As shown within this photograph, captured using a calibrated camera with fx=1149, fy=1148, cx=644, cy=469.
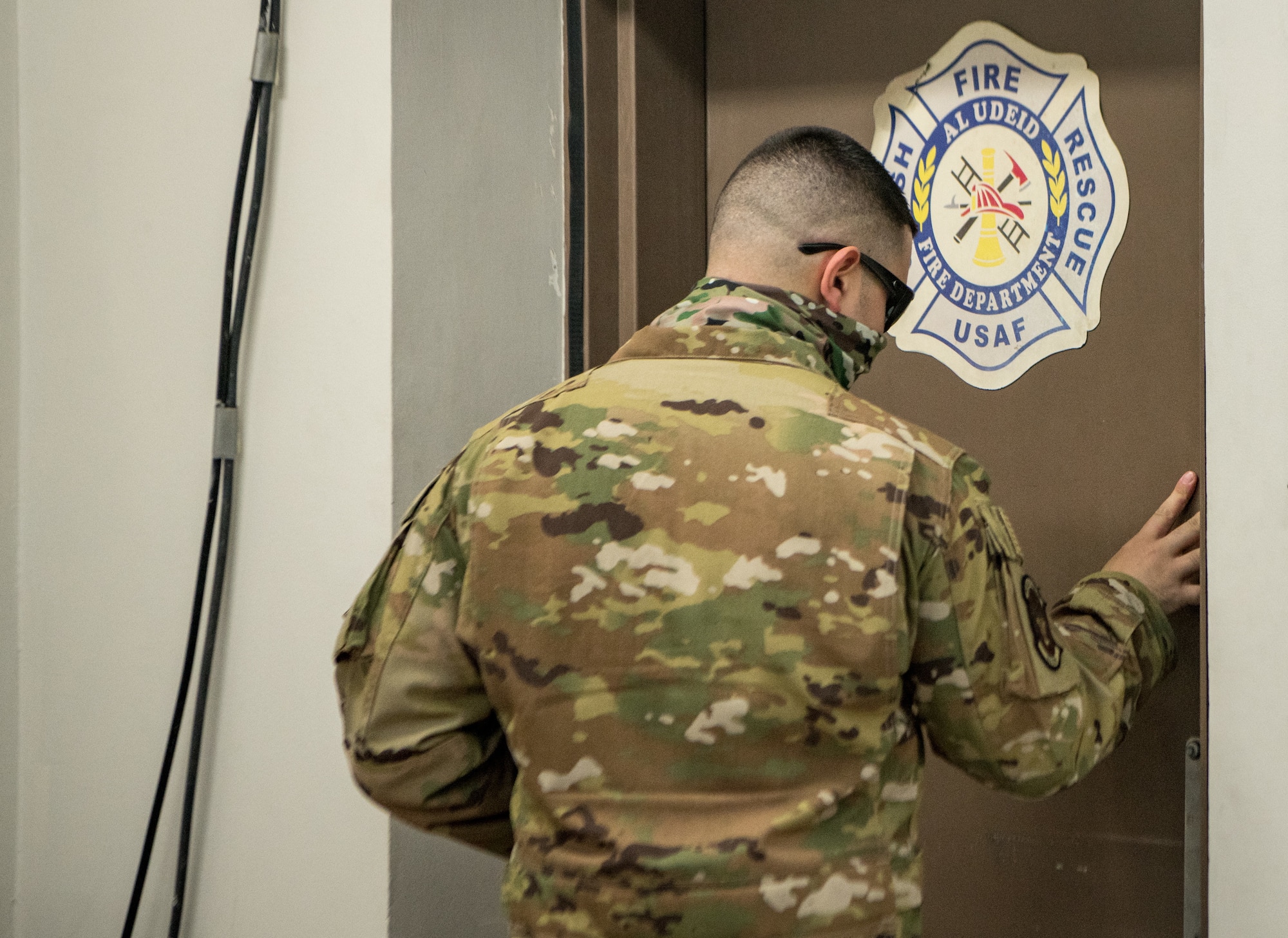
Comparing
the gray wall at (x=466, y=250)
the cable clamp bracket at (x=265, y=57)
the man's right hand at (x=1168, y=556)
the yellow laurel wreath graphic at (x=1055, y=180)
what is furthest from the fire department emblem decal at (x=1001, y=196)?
the cable clamp bracket at (x=265, y=57)

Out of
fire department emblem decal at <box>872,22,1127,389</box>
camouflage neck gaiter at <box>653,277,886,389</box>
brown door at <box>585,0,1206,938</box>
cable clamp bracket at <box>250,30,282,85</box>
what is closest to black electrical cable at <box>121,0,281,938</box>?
cable clamp bracket at <box>250,30,282,85</box>

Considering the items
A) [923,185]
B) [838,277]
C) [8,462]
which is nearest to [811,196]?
[838,277]

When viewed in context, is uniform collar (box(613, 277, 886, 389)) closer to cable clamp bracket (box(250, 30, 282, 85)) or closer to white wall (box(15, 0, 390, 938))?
white wall (box(15, 0, 390, 938))

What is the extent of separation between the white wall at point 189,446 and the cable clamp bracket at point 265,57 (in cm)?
3

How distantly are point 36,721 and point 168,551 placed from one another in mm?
367

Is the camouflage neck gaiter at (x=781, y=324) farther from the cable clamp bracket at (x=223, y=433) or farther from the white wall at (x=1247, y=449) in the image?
the cable clamp bracket at (x=223, y=433)

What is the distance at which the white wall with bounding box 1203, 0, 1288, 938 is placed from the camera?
109 centimetres

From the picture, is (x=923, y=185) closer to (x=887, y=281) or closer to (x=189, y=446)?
(x=887, y=281)

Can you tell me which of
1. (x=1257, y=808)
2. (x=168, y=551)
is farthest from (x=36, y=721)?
(x=1257, y=808)

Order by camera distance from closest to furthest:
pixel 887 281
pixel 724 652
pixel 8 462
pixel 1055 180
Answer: pixel 724 652, pixel 887 281, pixel 1055 180, pixel 8 462

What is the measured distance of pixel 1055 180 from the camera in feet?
4.88

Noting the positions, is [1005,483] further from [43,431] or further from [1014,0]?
[43,431]

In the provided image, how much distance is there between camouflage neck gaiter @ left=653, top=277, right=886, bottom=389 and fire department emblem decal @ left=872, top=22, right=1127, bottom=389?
445 mm

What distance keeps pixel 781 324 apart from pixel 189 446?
958 mm
